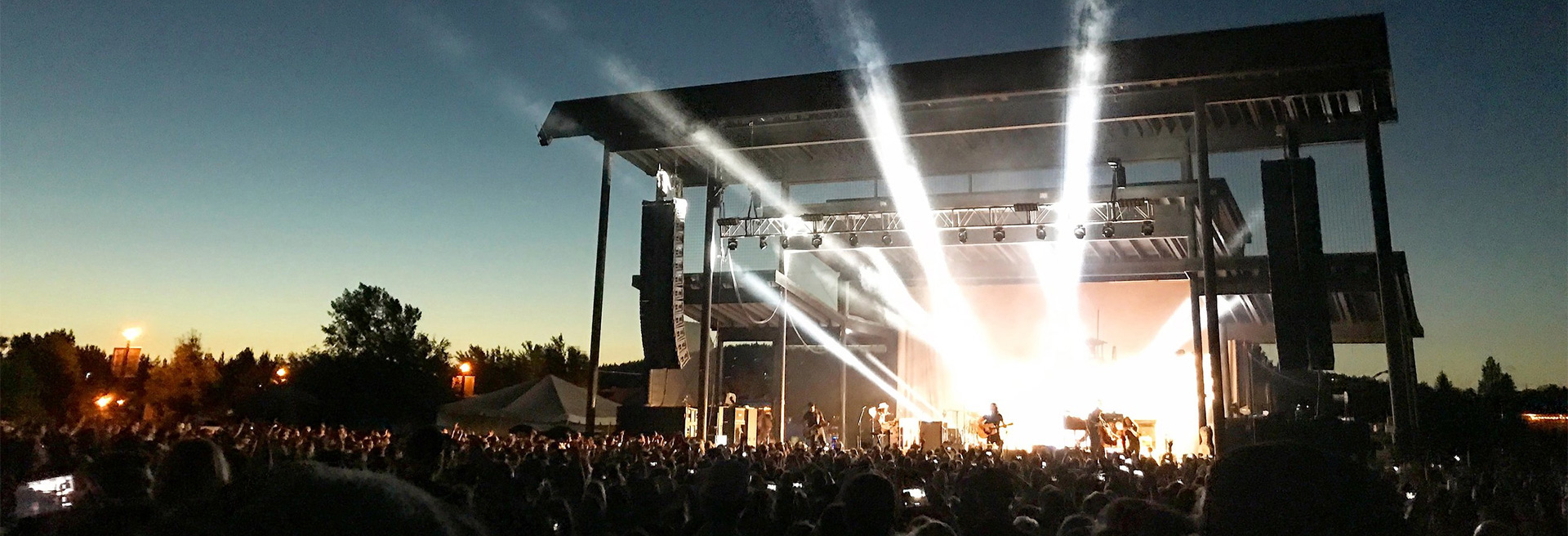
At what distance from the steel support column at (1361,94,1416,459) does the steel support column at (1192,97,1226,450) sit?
239 centimetres

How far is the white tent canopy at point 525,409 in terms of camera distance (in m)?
25.2

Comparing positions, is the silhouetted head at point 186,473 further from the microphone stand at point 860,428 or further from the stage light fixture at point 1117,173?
the microphone stand at point 860,428

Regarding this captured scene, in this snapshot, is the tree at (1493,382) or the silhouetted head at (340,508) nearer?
the silhouetted head at (340,508)

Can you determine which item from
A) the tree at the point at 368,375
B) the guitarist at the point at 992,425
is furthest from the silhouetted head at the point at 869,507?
the tree at the point at 368,375

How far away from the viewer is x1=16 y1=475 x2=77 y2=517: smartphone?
4586mm

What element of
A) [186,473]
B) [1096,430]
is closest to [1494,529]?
[186,473]

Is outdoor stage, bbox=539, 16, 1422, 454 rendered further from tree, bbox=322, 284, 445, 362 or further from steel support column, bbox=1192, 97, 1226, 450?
tree, bbox=322, 284, 445, 362

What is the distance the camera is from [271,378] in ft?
149

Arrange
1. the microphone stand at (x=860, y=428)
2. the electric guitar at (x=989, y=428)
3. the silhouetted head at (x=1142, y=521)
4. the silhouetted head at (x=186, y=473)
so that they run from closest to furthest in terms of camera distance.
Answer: the silhouetted head at (x=1142, y=521) < the silhouetted head at (x=186, y=473) < the electric guitar at (x=989, y=428) < the microphone stand at (x=860, y=428)

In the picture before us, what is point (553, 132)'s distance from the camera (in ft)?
62.0

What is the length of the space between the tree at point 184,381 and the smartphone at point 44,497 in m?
42.5

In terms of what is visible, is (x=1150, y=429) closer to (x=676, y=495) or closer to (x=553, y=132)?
(x=553, y=132)

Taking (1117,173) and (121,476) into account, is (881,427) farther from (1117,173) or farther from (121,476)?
(121,476)

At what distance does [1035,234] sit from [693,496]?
62.6 feet
